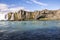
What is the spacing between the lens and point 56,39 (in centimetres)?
2778

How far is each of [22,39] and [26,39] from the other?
0.73m

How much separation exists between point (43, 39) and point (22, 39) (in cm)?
371

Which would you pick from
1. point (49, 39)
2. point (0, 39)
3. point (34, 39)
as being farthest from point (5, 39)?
point (49, 39)

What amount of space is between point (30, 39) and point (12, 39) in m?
3.20

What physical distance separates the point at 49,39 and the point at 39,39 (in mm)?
1756

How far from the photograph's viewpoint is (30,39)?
28.0m

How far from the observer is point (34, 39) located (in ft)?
91.9

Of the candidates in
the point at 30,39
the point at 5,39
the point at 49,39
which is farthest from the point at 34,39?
the point at 5,39

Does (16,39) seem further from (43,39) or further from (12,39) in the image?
(43,39)

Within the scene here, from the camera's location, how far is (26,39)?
27938 mm

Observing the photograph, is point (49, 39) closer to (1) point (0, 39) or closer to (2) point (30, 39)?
(2) point (30, 39)

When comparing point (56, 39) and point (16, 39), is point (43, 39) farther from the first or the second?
point (16, 39)

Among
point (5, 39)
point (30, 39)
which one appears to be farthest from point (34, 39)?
point (5, 39)

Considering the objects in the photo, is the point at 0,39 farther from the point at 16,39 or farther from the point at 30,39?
the point at 30,39
